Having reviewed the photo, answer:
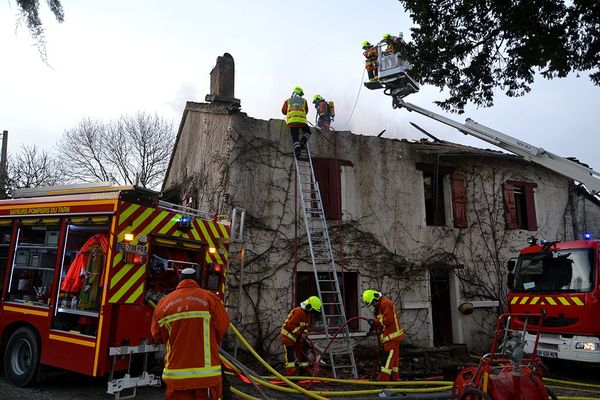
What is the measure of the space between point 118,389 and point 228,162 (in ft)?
17.7

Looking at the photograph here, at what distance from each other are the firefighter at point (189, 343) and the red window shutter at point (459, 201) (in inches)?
361

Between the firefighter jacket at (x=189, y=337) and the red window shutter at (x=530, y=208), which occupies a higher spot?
the red window shutter at (x=530, y=208)

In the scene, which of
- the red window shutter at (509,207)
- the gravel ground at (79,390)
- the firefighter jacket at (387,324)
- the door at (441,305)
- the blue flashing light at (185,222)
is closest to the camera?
the gravel ground at (79,390)

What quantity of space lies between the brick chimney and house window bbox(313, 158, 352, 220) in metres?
2.56

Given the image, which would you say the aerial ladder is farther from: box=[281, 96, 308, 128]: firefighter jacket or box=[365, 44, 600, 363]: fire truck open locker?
box=[281, 96, 308, 128]: firefighter jacket

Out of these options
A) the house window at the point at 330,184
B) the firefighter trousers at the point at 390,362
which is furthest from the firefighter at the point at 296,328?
the house window at the point at 330,184

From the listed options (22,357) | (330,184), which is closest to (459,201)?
(330,184)

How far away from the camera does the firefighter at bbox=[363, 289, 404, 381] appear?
22.7ft

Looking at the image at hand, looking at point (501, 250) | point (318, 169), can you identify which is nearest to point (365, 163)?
point (318, 169)

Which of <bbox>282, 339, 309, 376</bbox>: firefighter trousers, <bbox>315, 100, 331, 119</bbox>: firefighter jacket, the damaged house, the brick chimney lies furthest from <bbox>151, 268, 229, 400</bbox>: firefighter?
<bbox>315, 100, 331, 119</bbox>: firefighter jacket

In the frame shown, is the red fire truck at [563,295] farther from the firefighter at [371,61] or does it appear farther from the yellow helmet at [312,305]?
the firefighter at [371,61]

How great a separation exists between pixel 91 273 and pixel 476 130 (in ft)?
29.4

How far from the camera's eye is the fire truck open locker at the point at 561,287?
788 cm

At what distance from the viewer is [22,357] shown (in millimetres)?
6211
